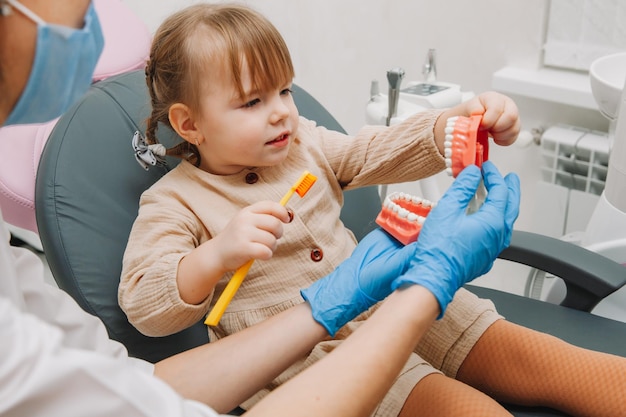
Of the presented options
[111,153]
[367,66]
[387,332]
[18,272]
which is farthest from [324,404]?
[367,66]

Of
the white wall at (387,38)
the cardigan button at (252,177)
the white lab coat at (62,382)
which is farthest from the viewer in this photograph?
the white wall at (387,38)

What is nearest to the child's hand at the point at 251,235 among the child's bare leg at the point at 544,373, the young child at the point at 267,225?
the young child at the point at 267,225

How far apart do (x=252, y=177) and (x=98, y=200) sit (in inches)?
11.0

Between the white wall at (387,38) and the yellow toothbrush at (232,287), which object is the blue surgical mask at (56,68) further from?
the white wall at (387,38)

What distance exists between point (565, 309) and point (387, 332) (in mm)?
691

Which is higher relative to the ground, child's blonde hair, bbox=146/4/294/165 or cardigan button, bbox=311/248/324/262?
child's blonde hair, bbox=146/4/294/165

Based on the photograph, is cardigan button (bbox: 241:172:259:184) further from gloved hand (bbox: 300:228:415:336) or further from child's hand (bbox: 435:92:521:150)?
child's hand (bbox: 435:92:521:150)

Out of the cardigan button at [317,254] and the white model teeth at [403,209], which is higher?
the white model teeth at [403,209]

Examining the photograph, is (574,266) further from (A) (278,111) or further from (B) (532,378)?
(A) (278,111)

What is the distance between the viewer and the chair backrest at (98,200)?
3.66 feet

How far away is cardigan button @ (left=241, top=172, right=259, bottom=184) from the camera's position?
1.21 metres

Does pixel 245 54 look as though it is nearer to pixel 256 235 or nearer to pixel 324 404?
pixel 256 235

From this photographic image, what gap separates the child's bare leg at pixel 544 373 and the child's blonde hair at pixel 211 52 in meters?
0.60

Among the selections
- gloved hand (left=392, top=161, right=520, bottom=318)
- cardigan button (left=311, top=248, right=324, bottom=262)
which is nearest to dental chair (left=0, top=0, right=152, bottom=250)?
cardigan button (left=311, top=248, right=324, bottom=262)
